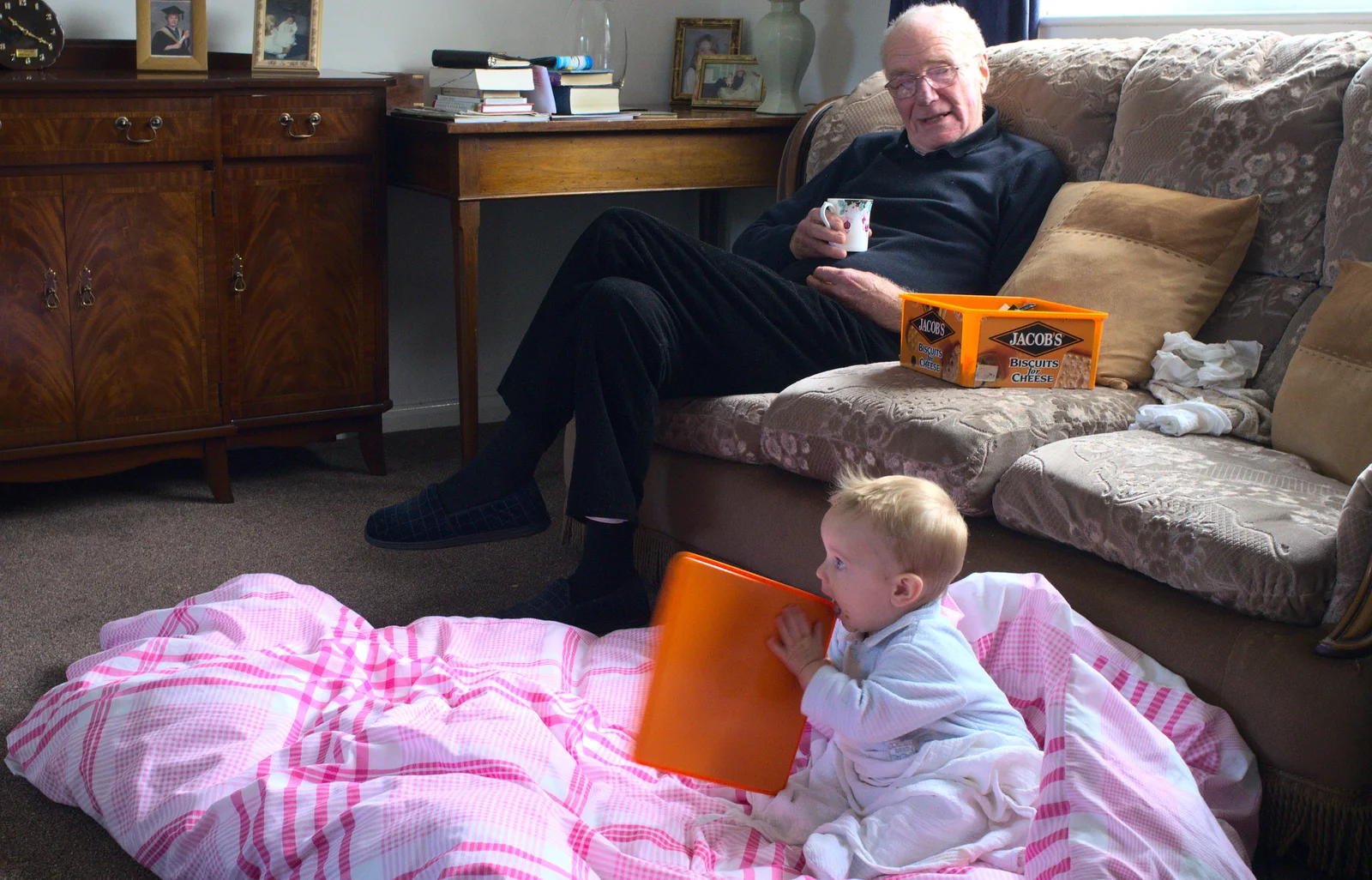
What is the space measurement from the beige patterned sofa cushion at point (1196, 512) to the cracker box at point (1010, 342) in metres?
0.17

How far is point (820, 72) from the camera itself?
3.49 metres

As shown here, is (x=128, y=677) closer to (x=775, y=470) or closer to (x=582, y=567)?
(x=582, y=567)

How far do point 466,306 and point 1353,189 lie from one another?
1637 mm

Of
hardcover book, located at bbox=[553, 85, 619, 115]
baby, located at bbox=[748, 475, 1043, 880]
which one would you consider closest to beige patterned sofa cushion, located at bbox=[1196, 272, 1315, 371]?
baby, located at bbox=[748, 475, 1043, 880]

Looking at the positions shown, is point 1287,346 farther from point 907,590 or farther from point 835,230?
point 907,590

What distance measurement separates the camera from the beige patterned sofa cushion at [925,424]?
1697mm

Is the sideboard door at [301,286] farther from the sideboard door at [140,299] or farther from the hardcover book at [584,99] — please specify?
the hardcover book at [584,99]

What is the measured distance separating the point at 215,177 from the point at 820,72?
1.71 meters

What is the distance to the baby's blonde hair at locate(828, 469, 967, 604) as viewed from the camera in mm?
1275

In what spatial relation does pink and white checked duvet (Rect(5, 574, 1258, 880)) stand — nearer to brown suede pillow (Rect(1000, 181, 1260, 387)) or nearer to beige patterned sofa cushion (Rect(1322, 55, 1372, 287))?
brown suede pillow (Rect(1000, 181, 1260, 387))

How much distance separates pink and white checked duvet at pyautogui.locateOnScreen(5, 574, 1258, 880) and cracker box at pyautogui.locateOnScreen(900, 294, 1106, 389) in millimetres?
396

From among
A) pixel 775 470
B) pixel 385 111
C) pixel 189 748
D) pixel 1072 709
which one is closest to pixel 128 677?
pixel 189 748

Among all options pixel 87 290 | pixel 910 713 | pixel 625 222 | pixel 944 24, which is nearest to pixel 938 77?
pixel 944 24

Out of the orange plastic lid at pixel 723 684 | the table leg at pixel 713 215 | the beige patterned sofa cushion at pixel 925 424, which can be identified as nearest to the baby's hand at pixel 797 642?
the orange plastic lid at pixel 723 684
